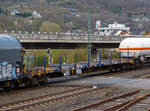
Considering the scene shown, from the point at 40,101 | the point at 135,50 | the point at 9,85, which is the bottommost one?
the point at 40,101

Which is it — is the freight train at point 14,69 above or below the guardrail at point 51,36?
below

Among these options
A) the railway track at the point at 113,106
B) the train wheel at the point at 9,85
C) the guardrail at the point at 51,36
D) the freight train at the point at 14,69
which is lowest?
the railway track at the point at 113,106

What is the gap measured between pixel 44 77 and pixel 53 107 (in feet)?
24.7

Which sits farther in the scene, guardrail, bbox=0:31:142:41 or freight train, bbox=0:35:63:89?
guardrail, bbox=0:31:142:41

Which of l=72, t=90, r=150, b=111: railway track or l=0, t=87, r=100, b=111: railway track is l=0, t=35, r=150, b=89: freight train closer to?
l=0, t=87, r=100, b=111: railway track

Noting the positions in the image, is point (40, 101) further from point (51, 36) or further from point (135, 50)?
point (51, 36)

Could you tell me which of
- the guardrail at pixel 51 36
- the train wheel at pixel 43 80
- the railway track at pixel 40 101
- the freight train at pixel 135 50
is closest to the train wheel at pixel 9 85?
the train wheel at pixel 43 80

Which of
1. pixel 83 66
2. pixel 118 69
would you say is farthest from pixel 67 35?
pixel 83 66

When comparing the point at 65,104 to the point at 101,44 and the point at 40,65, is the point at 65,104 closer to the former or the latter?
the point at 40,65

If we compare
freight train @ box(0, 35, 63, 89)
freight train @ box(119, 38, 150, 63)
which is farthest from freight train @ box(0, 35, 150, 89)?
freight train @ box(119, 38, 150, 63)

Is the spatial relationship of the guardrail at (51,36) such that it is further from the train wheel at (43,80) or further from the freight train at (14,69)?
the freight train at (14,69)

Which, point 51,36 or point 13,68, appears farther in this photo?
point 51,36

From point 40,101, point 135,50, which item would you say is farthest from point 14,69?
point 135,50

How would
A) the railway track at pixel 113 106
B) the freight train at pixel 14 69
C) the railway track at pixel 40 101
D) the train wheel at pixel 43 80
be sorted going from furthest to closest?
the train wheel at pixel 43 80
the freight train at pixel 14 69
the railway track at pixel 40 101
the railway track at pixel 113 106
